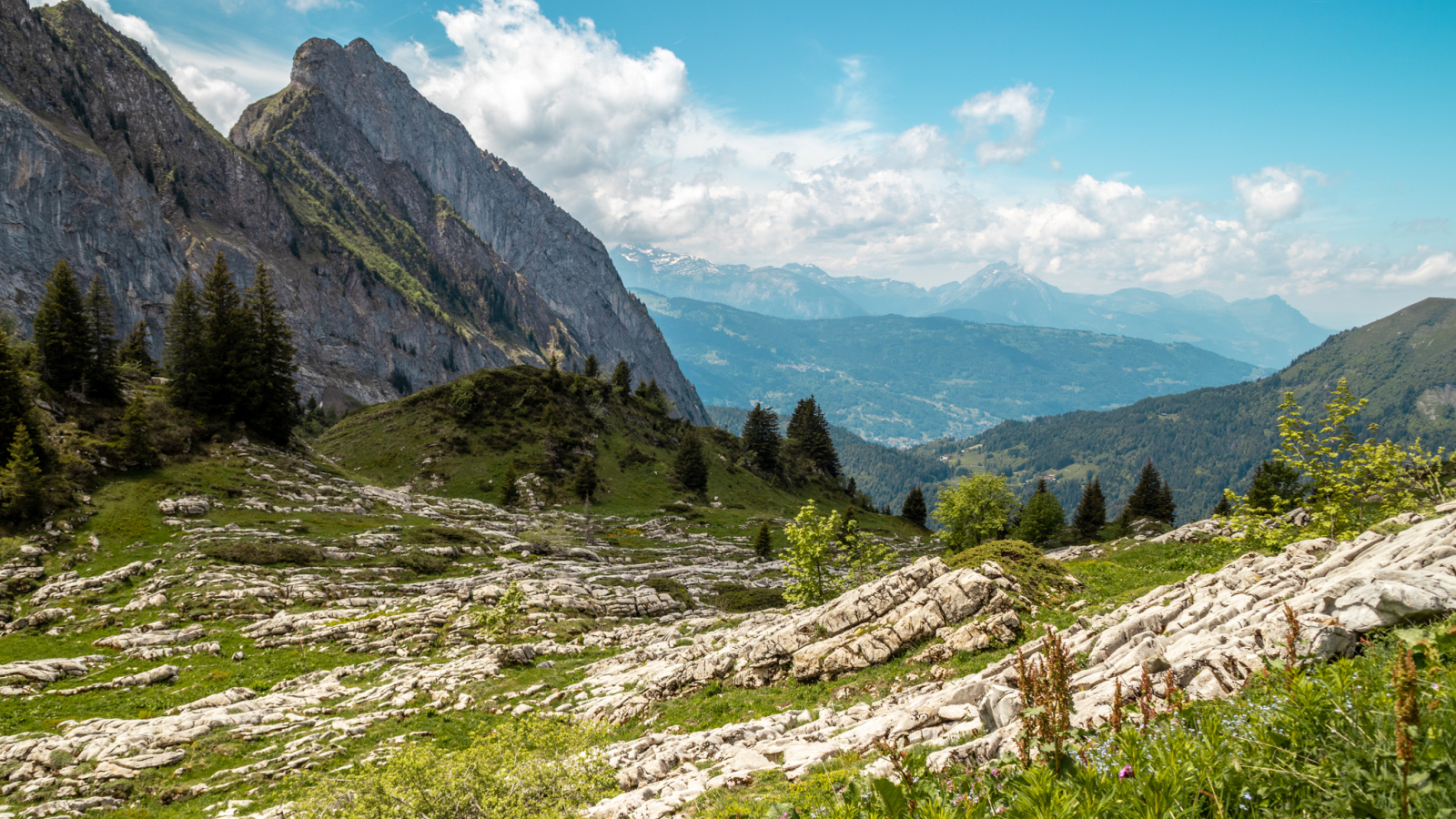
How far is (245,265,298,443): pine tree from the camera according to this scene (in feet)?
179

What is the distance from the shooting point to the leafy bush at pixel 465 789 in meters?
12.0

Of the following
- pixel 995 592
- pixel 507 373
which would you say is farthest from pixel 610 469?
pixel 995 592

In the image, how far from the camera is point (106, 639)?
2642 cm

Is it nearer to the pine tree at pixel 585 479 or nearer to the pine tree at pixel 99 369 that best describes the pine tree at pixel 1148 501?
the pine tree at pixel 585 479

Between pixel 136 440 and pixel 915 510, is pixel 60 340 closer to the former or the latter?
pixel 136 440

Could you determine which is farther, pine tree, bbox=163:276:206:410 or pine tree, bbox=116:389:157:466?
pine tree, bbox=163:276:206:410

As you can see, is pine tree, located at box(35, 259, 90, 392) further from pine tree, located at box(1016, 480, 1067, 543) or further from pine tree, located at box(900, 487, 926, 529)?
pine tree, located at box(900, 487, 926, 529)

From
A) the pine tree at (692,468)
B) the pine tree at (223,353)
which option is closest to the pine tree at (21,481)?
the pine tree at (223,353)

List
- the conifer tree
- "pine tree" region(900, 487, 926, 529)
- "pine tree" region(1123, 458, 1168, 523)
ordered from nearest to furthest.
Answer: the conifer tree → "pine tree" region(1123, 458, 1168, 523) → "pine tree" region(900, 487, 926, 529)

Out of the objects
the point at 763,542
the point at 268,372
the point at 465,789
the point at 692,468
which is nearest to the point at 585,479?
the point at 692,468

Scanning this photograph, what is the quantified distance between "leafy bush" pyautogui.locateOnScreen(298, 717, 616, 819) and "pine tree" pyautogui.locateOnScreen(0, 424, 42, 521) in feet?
120

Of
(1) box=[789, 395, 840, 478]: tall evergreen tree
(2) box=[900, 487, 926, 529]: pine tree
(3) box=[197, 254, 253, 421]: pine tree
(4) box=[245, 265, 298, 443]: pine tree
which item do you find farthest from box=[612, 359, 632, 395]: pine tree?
(3) box=[197, 254, 253, 421]: pine tree

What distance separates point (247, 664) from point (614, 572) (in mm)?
29005

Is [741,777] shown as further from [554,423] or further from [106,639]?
[554,423]
